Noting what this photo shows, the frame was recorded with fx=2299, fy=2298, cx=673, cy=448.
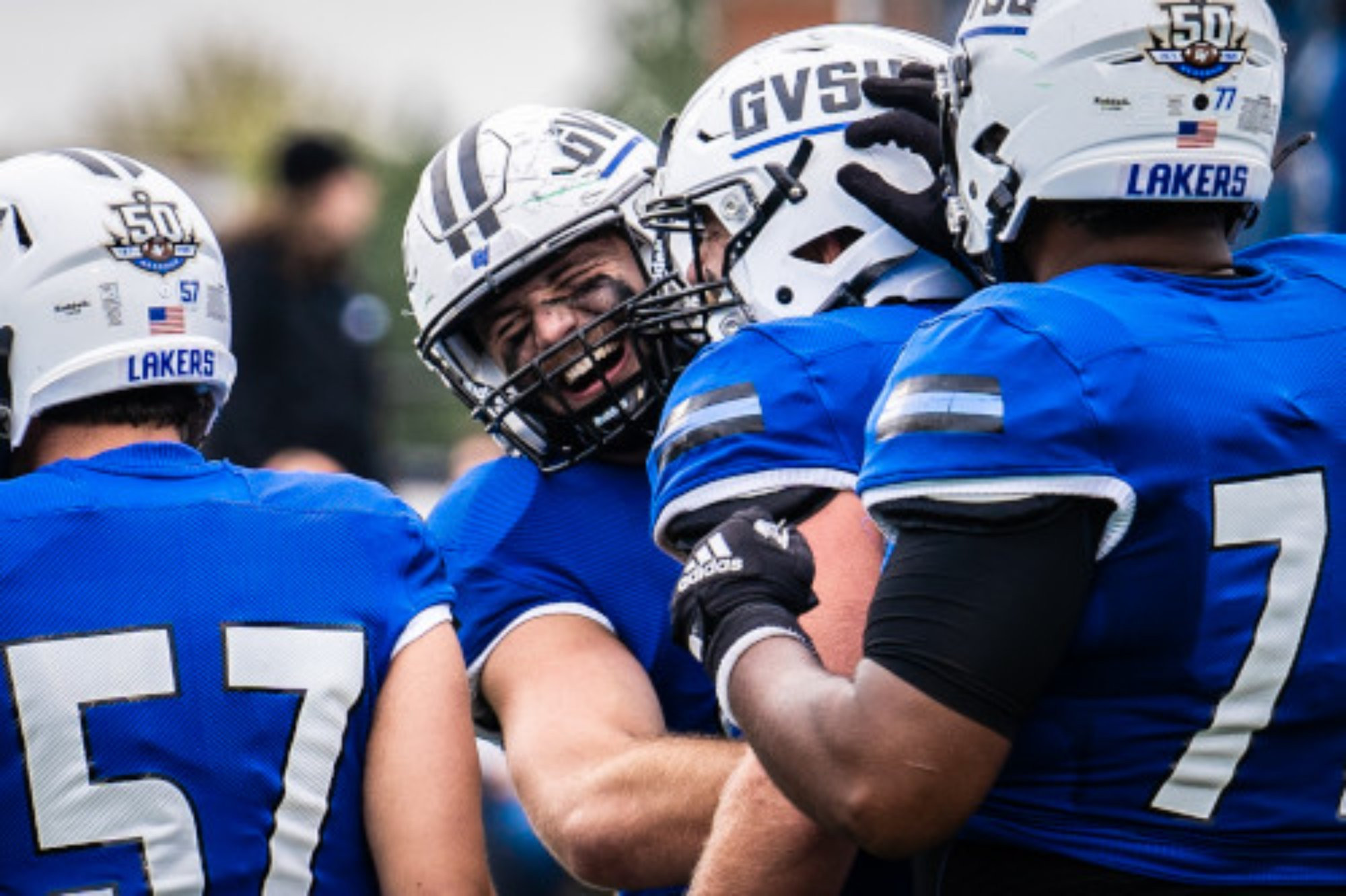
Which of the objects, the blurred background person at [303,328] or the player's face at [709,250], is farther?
the blurred background person at [303,328]

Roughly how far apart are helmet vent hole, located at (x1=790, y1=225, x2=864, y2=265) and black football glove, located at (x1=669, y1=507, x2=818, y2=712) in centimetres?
63

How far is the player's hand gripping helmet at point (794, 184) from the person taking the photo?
337 cm

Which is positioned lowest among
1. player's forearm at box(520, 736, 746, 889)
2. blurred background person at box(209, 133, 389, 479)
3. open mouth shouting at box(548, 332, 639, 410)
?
blurred background person at box(209, 133, 389, 479)

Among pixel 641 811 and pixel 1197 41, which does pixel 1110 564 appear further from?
pixel 641 811

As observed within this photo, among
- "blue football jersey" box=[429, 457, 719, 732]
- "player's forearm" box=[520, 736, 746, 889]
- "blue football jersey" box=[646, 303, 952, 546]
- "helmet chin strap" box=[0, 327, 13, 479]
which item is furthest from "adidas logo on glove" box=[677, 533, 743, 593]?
"helmet chin strap" box=[0, 327, 13, 479]

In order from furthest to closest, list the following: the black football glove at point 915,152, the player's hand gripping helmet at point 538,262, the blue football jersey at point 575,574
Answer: the player's hand gripping helmet at point 538,262
the blue football jersey at point 575,574
the black football glove at point 915,152

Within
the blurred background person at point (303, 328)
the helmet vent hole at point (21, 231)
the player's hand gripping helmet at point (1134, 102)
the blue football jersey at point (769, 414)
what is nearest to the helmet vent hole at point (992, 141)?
the player's hand gripping helmet at point (1134, 102)

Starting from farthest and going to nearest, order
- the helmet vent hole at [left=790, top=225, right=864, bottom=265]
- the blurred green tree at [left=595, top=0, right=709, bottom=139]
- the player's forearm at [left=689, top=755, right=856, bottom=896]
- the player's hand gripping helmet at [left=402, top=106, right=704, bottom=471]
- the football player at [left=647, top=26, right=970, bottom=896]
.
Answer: the blurred green tree at [left=595, top=0, right=709, bottom=139], the player's hand gripping helmet at [left=402, top=106, right=704, bottom=471], the helmet vent hole at [left=790, top=225, right=864, bottom=265], the football player at [left=647, top=26, right=970, bottom=896], the player's forearm at [left=689, top=755, right=856, bottom=896]

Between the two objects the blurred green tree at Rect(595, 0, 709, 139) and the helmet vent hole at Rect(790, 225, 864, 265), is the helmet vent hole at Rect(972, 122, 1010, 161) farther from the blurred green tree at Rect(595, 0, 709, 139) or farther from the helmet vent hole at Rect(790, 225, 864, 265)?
the blurred green tree at Rect(595, 0, 709, 139)

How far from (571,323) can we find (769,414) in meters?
0.98

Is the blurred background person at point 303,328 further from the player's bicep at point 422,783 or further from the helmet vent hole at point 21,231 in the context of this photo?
the player's bicep at point 422,783

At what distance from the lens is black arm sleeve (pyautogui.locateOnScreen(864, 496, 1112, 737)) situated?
2.54 m

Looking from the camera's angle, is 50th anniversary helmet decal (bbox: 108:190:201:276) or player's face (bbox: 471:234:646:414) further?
player's face (bbox: 471:234:646:414)

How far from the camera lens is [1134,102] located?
2.79 meters
